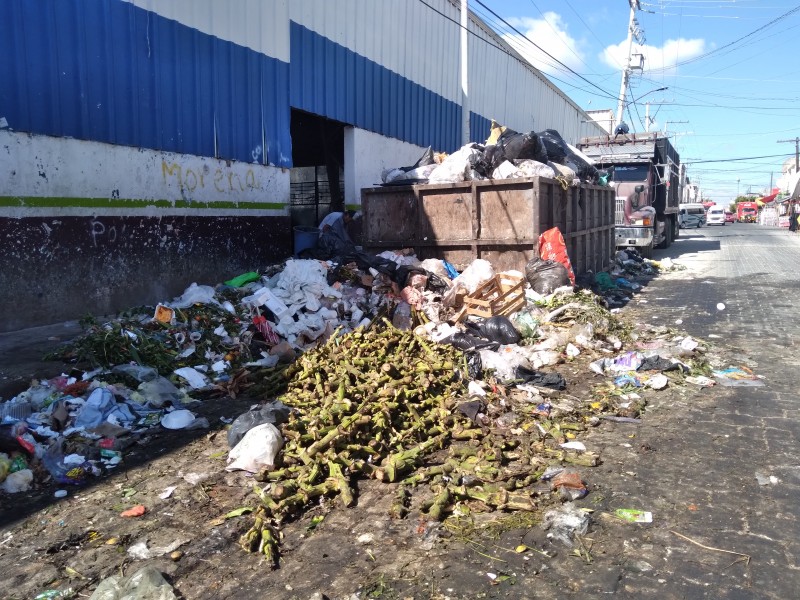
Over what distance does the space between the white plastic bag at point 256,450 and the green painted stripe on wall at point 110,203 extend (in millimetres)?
4479

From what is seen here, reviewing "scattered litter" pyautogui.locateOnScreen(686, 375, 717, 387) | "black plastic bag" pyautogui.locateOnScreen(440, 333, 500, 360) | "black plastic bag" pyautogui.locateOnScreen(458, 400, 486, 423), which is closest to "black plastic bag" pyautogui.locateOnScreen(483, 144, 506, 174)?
"black plastic bag" pyautogui.locateOnScreen(440, 333, 500, 360)

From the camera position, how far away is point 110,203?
7645 mm

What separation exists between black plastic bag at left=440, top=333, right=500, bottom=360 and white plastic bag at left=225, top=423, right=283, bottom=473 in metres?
2.82

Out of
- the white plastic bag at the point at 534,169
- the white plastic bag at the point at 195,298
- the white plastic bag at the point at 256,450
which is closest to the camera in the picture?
the white plastic bag at the point at 256,450

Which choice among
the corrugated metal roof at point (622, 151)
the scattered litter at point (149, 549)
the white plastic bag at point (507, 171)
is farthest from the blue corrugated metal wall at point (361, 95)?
the scattered litter at point (149, 549)

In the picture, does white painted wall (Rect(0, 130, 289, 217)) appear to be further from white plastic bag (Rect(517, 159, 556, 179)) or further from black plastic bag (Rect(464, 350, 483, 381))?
black plastic bag (Rect(464, 350, 483, 381))

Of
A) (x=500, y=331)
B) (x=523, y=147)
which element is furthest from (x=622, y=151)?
(x=500, y=331)

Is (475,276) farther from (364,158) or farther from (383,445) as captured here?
(364,158)

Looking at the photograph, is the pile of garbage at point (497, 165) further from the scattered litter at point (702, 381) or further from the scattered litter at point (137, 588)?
the scattered litter at point (137, 588)

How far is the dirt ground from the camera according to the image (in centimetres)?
Result: 266

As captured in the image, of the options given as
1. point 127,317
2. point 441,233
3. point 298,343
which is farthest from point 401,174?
point 127,317

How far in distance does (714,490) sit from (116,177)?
739 cm

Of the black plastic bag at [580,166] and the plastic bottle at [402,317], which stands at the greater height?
the black plastic bag at [580,166]

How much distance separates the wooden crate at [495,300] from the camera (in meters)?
7.46
